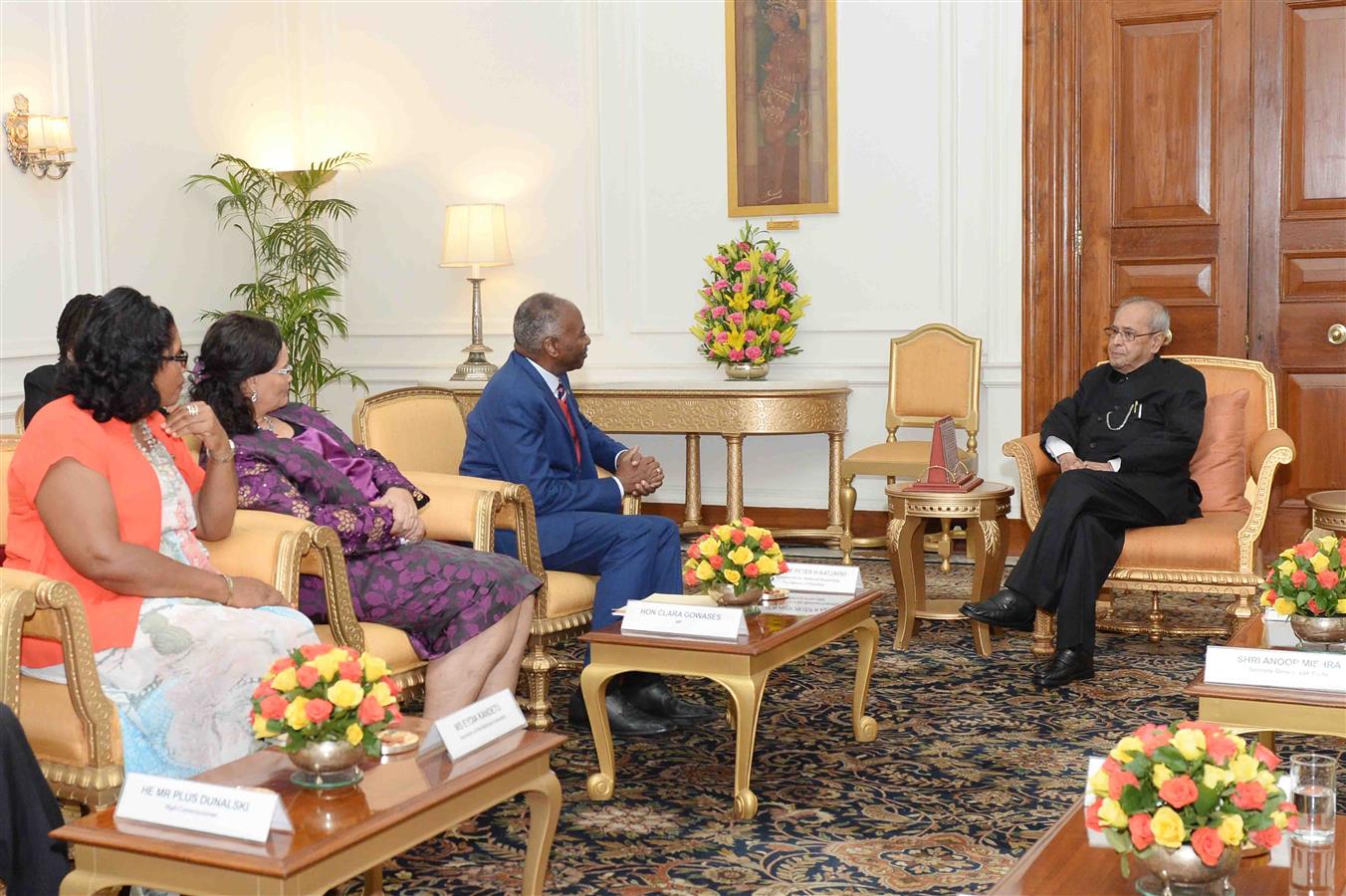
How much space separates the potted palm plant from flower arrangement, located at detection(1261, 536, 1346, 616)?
6.06m

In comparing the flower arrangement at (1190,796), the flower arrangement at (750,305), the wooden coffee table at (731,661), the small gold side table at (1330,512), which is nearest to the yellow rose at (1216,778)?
the flower arrangement at (1190,796)

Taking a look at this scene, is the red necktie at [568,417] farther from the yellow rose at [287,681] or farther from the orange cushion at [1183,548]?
the yellow rose at [287,681]

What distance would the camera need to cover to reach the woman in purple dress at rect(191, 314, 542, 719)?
3.99 m

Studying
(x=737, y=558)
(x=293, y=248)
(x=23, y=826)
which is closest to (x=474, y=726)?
(x=23, y=826)

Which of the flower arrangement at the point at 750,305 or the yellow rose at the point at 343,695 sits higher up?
the flower arrangement at the point at 750,305

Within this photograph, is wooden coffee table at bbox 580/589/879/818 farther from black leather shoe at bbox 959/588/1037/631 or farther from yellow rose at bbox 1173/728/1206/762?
yellow rose at bbox 1173/728/1206/762

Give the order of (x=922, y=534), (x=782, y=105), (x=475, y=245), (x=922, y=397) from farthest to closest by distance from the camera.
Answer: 1. (x=475, y=245)
2. (x=782, y=105)
3. (x=922, y=397)
4. (x=922, y=534)

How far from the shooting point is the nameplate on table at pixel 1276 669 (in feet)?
11.1

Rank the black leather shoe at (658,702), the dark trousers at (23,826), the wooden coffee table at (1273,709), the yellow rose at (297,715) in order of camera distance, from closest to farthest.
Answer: the yellow rose at (297,715) → the dark trousers at (23,826) → the wooden coffee table at (1273,709) → the black leather shoe at (658,702)

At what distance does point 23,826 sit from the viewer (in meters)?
2.82

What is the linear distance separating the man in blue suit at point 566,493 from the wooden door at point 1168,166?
3.63 m

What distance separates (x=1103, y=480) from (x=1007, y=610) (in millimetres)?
582

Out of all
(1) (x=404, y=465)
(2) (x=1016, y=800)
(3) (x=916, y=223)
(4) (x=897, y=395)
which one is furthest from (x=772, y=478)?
(2) (x=1016, y=800)

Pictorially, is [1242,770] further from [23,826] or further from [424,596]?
[424,596]
